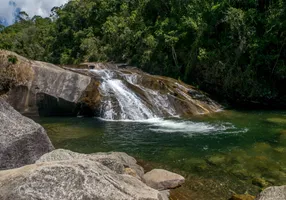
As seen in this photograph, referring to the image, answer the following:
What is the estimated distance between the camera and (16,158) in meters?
6.20

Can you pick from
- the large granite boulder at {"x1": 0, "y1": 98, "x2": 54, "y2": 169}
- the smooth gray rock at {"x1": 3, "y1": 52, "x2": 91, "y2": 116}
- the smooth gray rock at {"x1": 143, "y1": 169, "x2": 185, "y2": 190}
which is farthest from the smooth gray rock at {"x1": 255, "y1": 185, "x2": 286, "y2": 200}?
the smooth gray rock at {"x1": 3, "y1": 52, "x2": 91, "y2": 116}

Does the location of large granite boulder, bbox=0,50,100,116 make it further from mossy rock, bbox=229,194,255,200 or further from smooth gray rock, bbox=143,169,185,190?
mossy rock, bbox=229,194,255,200

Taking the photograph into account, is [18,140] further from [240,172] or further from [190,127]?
[190,127]

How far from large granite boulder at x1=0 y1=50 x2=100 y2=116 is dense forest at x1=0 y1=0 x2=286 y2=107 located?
33.4 feet

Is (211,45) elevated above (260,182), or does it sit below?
above

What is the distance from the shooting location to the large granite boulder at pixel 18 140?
19.8ft

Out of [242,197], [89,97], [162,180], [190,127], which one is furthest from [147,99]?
[242,197]

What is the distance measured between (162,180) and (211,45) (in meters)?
19.5

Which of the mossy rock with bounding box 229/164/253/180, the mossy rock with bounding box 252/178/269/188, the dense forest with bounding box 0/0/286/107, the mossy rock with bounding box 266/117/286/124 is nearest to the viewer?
the mossy rock with bounding box 252/178/269/188

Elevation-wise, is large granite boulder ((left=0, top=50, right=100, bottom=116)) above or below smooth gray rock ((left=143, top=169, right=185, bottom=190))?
above

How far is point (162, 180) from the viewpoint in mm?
8047

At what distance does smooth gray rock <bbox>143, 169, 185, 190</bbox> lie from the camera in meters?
7.95

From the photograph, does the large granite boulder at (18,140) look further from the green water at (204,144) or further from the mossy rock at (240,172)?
the mossy rock at (240,172)

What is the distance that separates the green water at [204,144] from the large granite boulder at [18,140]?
404 cm
